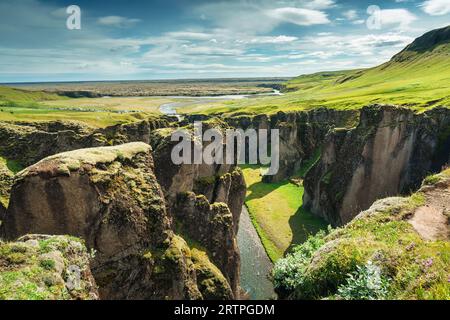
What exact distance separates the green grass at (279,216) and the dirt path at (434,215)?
83.8 feet

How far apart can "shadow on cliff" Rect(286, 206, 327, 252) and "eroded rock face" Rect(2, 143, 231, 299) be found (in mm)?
27032

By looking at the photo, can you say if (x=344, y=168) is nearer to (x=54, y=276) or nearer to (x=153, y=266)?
(x=153, y=266)

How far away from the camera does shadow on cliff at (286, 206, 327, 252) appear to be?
53.9 m

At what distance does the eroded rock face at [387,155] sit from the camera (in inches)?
2015

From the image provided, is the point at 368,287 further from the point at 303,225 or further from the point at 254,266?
the point at 303,225

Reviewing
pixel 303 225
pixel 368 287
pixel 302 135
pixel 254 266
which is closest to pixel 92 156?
pixel 368 287

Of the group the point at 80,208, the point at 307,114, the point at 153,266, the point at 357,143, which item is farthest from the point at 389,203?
the point at 307,114

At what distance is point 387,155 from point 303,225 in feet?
55.2

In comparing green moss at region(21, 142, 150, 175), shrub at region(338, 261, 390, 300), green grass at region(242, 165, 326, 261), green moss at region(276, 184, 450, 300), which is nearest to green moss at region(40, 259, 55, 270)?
green moss at region(21, 142, 150, 175)

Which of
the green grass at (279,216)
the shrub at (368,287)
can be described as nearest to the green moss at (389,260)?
the shrub at (368,287)

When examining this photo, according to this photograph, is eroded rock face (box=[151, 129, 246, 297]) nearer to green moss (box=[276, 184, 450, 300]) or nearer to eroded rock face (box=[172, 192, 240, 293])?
eroded rock face (box=[172, 192, 240, 293])

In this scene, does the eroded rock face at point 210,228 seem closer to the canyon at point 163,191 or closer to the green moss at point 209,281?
the canyon at point 163,191

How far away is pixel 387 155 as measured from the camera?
169 ft

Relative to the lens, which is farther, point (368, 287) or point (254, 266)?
point (254, 266)
